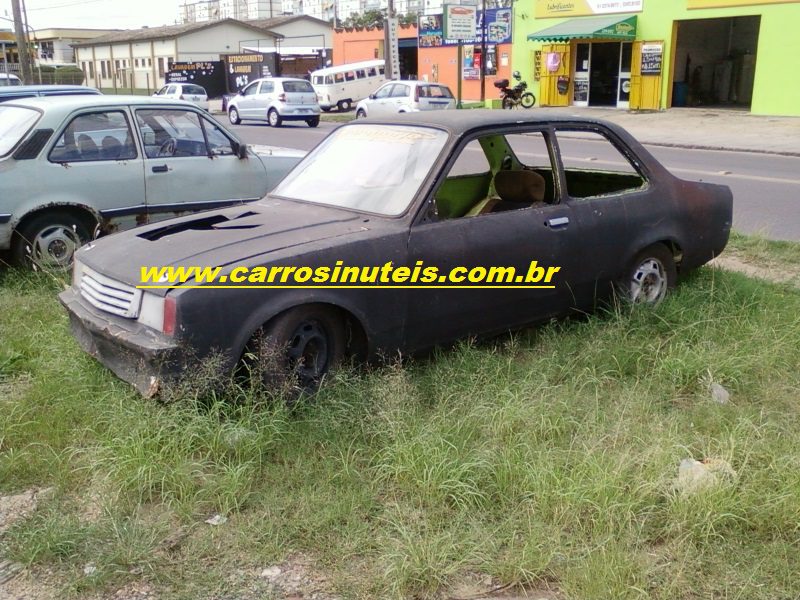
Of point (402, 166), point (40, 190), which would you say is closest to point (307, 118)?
point (40, 190)

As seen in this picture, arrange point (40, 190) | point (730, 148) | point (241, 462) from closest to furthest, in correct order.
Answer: point (241, 462), point (40, 190), point (730, 148)

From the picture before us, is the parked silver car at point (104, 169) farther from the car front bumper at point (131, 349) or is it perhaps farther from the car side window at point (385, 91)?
the car side window at point (385, 91)

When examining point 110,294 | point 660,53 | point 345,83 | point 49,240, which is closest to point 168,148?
point 49,240

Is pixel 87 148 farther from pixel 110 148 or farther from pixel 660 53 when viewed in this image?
pixel 660 53

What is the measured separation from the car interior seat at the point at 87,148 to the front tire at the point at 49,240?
1.82ft

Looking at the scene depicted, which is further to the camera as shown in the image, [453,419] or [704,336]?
Answer: [704,336]

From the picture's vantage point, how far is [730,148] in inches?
717

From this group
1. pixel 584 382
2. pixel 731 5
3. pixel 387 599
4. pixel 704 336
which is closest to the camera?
pixel 387 599

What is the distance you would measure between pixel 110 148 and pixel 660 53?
25.2 meters

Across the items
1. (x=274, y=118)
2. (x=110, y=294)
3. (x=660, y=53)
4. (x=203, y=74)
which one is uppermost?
(x=660, y=53)

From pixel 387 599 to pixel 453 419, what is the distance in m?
1.27

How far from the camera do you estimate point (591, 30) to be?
28562 millimetres

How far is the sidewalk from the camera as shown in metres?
18.7

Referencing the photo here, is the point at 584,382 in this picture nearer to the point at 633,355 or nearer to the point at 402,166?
the point at 633,355
